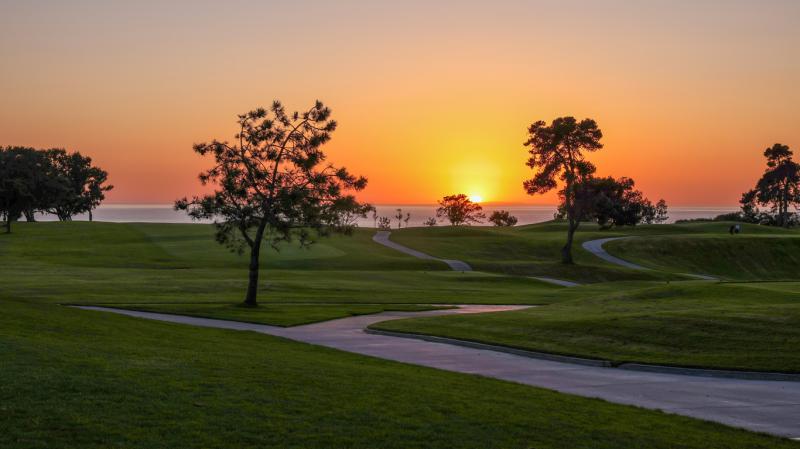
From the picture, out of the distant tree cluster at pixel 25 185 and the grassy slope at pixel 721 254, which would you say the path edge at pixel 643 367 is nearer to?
the grassy slope at pixel 721 254

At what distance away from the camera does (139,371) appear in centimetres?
1480

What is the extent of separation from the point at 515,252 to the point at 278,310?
56666 mm

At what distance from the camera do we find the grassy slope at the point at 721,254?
85562 millimetres

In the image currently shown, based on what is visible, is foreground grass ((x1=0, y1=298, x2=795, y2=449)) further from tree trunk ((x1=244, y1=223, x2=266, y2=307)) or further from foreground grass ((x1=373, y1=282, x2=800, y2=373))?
tree trunk ((x1=244, y1=223, x2=266, y2=307))

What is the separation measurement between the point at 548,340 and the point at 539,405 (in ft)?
36.3

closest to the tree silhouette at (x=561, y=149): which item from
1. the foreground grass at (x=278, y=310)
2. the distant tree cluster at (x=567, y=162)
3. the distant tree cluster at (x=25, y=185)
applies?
the distant tree cluster at (x=567, y=162)

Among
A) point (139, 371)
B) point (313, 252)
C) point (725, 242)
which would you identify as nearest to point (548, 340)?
point (139, 371)

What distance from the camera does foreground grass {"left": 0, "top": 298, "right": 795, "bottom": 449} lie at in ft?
35.3

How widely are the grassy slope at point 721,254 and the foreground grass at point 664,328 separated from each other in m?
54.5

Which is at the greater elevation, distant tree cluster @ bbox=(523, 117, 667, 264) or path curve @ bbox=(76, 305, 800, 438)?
distant tree cluster @ bbox=(523, 117, 667, 264)

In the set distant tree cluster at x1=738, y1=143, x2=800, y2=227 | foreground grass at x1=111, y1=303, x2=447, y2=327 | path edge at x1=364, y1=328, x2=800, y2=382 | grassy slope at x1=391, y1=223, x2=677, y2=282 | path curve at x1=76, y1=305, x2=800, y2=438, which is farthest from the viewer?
distant tree cluster at x1=738, y1=143, x2=800, y2=227

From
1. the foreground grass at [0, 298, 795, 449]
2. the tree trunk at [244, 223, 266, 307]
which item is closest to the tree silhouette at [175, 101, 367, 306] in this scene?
the tree trunk at [244, 223, 266, 307]

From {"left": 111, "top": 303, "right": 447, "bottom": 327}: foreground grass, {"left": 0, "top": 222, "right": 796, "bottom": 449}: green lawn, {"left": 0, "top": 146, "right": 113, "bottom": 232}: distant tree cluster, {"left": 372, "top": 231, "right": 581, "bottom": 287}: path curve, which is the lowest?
{"left": 111, "top": 303, "right": 447, "bottom": 327}: foreground grass

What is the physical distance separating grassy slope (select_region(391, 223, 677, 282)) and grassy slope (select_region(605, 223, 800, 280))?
25.0 ft
